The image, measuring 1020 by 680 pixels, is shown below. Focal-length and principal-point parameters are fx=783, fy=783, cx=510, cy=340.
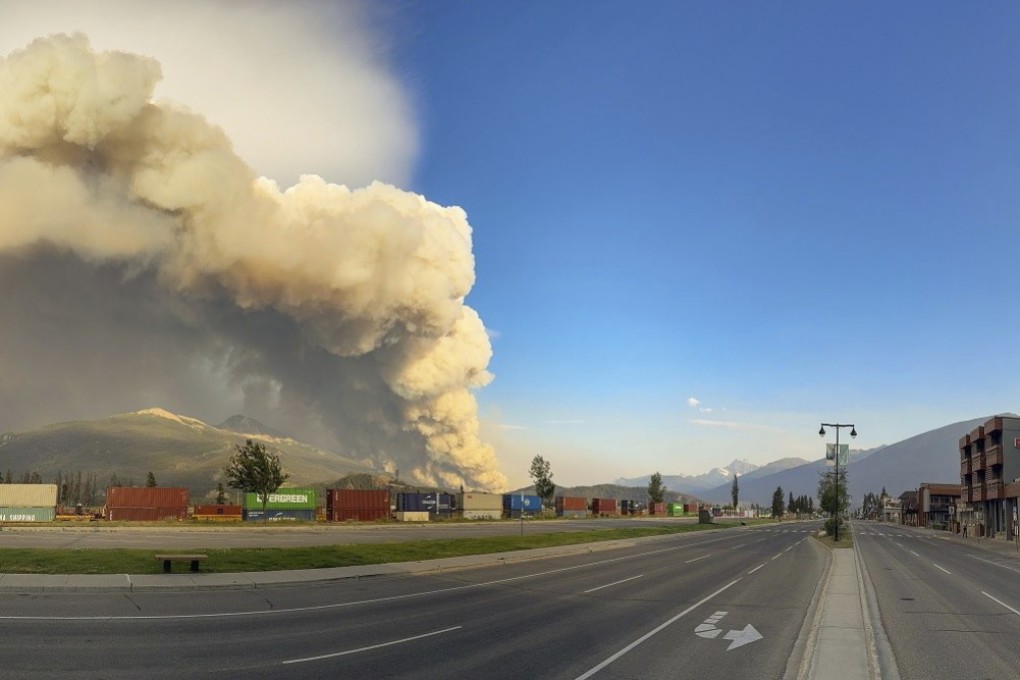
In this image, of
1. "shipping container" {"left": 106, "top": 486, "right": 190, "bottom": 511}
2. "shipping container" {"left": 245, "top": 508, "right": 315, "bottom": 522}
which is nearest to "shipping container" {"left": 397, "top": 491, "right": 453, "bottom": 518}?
"shipping container" {"left": 245, "top": 508, "right": 315, "bottom": 522}

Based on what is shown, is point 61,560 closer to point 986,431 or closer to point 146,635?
point 146,635

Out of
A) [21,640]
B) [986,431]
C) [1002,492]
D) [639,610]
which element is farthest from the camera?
[986,431]

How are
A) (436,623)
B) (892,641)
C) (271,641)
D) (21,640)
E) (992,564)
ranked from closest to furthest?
1. (21,640)
2. (271,641)
3. (892,641)
4. (436,623)
5. (992,564)

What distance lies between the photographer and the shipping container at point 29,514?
2638 inches

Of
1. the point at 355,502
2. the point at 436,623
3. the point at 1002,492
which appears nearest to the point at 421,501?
the point at 355,502

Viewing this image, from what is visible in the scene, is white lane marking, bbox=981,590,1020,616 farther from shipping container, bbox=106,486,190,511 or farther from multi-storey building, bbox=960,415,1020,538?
shipping container, bbox=106,486,190,511

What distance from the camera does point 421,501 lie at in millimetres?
95125

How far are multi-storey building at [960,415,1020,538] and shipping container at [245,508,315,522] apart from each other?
6667 cm

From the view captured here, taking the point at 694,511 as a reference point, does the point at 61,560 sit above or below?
above

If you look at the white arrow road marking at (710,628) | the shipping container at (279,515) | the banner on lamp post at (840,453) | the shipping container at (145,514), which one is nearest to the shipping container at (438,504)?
the shipping container at (279,515)

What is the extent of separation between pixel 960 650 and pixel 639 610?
261 inches

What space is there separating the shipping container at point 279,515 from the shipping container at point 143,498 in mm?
7410

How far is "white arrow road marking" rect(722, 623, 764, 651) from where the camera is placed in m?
13.9

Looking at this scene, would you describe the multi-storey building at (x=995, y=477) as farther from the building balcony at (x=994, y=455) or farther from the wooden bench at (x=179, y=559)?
the wooden bench at (x=179, y=559)
